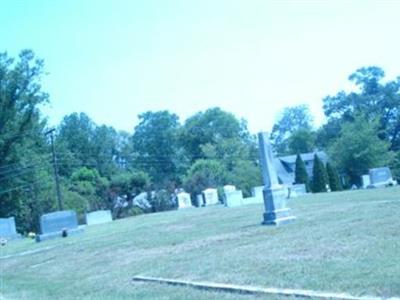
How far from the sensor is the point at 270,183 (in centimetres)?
1603

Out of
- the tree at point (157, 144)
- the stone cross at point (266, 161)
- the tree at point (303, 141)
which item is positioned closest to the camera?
the stone cross at point (266, 161)

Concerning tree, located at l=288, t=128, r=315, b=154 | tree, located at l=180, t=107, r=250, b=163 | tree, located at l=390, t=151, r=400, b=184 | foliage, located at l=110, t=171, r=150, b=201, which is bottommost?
tree, located at l=390, t=151, r=400, b=184

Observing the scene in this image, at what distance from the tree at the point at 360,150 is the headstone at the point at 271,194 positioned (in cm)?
3559

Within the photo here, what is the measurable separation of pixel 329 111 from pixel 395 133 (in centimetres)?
966

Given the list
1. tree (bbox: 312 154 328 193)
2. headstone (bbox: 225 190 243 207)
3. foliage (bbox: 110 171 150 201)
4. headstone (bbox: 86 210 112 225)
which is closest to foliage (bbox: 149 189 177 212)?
headstone (bbox: 86 210 112 225)

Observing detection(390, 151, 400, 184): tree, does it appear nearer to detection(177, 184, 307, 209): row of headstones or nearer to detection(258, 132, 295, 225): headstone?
detection(177, 184, 307, 209): row of headstones

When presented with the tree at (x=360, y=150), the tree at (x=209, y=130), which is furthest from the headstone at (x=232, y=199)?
the tree at (x=209, y=130)

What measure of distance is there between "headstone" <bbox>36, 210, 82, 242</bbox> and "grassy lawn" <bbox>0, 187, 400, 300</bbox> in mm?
11402

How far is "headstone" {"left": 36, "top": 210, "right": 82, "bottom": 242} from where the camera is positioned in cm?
2681

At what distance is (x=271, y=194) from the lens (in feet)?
50.8

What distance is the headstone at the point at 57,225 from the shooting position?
1056 inches

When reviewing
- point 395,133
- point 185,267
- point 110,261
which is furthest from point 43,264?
point 395,133

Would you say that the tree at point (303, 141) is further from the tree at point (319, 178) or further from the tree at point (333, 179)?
the tree at point (319, 178)

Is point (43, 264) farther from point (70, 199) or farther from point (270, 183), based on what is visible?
point (70, 199)
